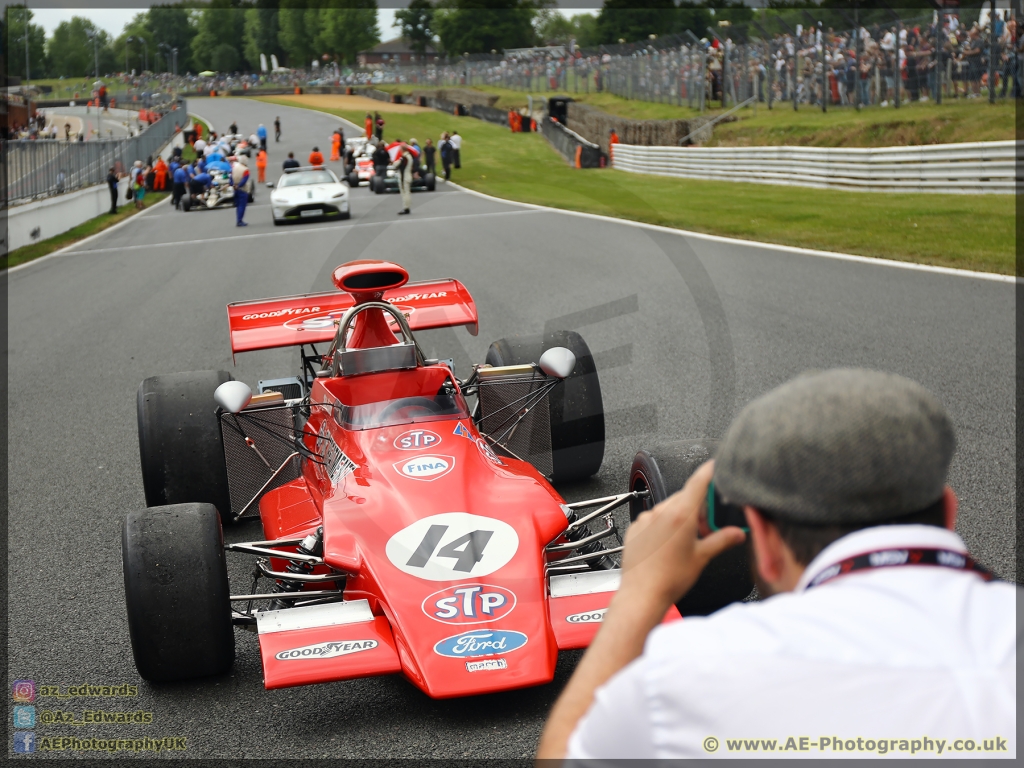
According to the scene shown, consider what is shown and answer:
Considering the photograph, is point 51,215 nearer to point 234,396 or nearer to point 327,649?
point 234,396

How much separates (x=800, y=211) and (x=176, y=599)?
17.9 m

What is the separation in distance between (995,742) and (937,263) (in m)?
12.9

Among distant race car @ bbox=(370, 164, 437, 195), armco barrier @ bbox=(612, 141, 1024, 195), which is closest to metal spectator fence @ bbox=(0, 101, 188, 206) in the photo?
distant race car @ bbox=(370, 164, 437, 195)

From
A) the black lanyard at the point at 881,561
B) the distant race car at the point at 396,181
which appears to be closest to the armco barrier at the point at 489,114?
the distant race car at the point at 396,181

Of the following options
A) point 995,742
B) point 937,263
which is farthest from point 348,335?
point 937,263

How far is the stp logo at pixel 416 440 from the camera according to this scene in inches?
185

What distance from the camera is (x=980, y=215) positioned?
1627 centimetres

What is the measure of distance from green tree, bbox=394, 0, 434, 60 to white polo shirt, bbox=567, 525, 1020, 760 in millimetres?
164847

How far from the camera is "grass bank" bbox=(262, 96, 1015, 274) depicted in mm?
14391

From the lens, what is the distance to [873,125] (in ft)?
76.7

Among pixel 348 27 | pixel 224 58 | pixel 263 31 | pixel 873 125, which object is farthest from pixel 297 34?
pixel 873 125

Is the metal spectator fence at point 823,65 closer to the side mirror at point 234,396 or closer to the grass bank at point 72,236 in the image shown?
the grass bank at point 72,236

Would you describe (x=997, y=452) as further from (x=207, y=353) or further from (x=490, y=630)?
(x=207, y=353)

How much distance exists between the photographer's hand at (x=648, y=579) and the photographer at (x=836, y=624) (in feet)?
0.36
